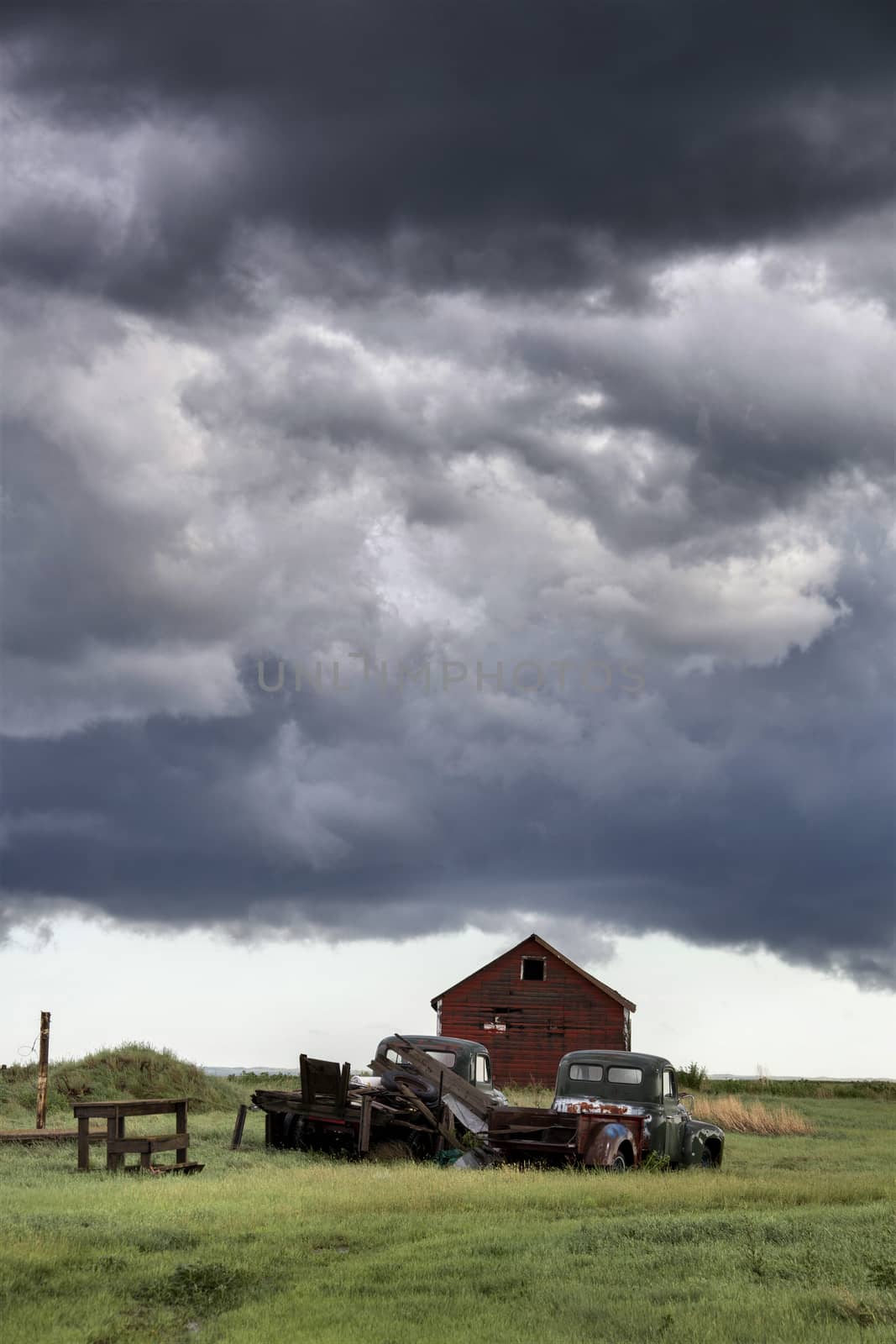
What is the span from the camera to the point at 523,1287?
35.0ft

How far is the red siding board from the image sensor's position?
163 ft

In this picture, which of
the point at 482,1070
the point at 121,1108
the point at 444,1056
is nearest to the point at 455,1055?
the point at 444,1056

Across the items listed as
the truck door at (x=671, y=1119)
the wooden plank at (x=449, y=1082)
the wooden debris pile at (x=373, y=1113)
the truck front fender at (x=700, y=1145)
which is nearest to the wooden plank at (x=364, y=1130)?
the wooden debris pile at (x=373, y=1113)

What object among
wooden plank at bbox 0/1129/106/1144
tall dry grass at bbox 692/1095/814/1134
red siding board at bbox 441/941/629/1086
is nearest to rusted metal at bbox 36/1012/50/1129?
wooden plank at bbox 0/1129/106/1144

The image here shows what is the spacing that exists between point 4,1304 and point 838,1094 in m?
59.6

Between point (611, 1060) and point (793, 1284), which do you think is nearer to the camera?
point (793, 1284)

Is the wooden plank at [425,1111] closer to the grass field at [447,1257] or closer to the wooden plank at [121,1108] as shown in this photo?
the grass field at [447,1257]

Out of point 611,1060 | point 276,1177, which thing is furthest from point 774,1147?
point 276,1177

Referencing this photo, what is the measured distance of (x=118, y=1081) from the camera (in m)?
35.1

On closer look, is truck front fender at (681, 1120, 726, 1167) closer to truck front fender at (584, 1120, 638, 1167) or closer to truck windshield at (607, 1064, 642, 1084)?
truck windshield at (607, 1064, 642, 1084)

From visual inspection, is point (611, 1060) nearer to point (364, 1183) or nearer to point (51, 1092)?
point (364, 1183)

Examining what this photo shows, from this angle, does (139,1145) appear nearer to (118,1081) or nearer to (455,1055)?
(455,1055)

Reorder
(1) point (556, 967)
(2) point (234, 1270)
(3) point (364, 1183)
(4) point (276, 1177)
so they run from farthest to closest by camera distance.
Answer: (1) point (556, 967), (4) point (276, 1177), (3) point (364, 1183), (2) point (234, 1270)

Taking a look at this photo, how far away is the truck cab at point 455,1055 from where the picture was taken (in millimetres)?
27156
